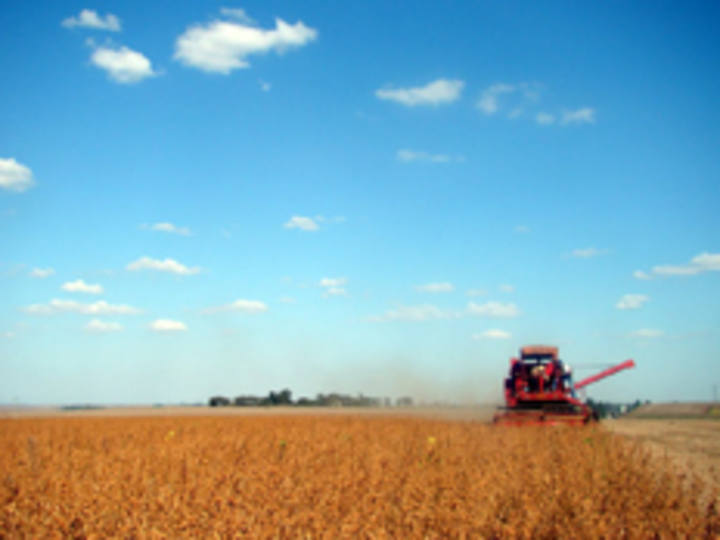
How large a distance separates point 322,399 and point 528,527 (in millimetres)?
74270

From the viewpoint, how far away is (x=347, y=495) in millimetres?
6914

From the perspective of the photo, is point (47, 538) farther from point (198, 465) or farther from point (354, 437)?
point (354, 437)

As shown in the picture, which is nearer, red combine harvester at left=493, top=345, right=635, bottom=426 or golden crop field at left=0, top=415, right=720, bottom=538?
golden crop field at left=0, top=415, right=720, bottom=538

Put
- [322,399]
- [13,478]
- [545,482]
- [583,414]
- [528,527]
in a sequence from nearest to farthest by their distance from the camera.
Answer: [528,527]
[545,482]
[13,478]
[583,414]
[322,399]

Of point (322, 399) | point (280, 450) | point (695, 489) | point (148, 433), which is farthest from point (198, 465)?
point (322, 399)

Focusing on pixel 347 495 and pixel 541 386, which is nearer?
pixel 347 495

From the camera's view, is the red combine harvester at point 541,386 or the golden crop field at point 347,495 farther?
the red combine harvester at point 541,386

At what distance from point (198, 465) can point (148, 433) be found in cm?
866

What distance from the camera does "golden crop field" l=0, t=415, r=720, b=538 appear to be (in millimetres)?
5648

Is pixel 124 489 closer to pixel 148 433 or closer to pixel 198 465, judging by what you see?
pixel 198 465

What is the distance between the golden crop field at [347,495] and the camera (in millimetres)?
5648

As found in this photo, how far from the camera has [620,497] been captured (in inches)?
287

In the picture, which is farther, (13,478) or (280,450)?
(280,450)

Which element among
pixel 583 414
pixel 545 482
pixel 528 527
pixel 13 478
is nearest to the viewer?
pixel 528 527
